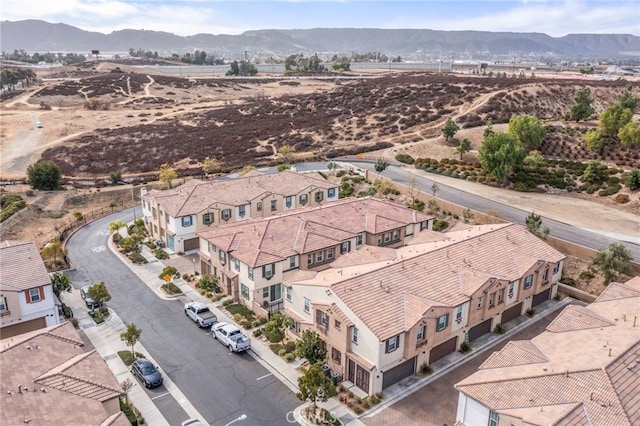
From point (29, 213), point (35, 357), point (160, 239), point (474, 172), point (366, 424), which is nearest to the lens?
point (35, 357)

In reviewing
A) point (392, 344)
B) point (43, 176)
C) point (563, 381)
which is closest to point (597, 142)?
point (392, 344)

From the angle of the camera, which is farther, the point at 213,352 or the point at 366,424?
the point at 213,352

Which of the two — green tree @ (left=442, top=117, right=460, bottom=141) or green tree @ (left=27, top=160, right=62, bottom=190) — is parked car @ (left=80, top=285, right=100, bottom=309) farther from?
green tree @ (left=442, top=117, right=460, bottom=141)

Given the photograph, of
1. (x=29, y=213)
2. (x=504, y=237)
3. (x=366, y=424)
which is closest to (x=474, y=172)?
(x=504, y=237)

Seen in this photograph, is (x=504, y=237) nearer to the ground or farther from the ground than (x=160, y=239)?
farther from the ground

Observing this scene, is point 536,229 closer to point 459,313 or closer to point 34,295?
point 459,313

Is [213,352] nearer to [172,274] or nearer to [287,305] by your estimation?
[287,305]
